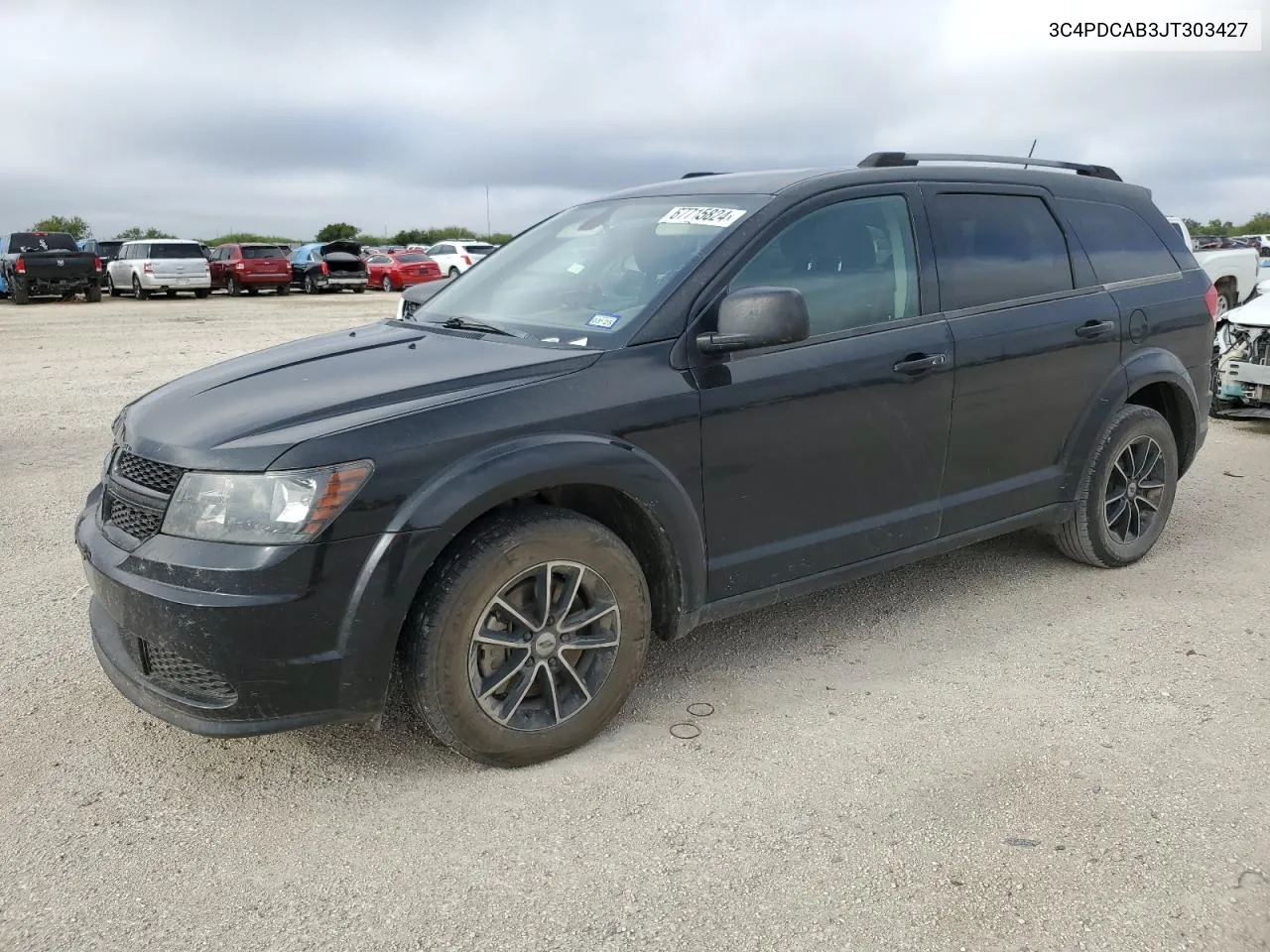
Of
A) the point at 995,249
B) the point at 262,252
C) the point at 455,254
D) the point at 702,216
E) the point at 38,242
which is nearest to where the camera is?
the point at 702,216

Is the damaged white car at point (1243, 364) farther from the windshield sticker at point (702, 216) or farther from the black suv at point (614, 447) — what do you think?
the windshield sticker at point (702, 216)

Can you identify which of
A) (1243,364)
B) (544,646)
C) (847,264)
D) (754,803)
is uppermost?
(847,264)

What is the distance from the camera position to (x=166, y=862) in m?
2.79

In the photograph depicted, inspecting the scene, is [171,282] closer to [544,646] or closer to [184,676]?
Result: [184,676]

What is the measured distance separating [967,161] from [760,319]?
179 centimetres

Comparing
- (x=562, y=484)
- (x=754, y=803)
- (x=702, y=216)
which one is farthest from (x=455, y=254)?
(x=754, y=803)

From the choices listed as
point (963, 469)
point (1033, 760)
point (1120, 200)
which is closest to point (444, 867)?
point (1033, 760)

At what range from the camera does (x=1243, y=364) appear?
27.3ft

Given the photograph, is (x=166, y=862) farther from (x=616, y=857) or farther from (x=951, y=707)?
(x=951, y=707)

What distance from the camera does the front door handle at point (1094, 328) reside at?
4453mm

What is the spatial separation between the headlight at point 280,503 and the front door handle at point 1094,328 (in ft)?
10.1

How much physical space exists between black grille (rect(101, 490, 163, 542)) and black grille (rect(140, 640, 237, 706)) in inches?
12.2

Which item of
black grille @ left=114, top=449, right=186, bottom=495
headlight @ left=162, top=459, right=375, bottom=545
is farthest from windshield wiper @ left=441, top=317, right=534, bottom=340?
black grille @ left=114, top=449, right=186, bottom=495

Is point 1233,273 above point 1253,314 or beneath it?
above
